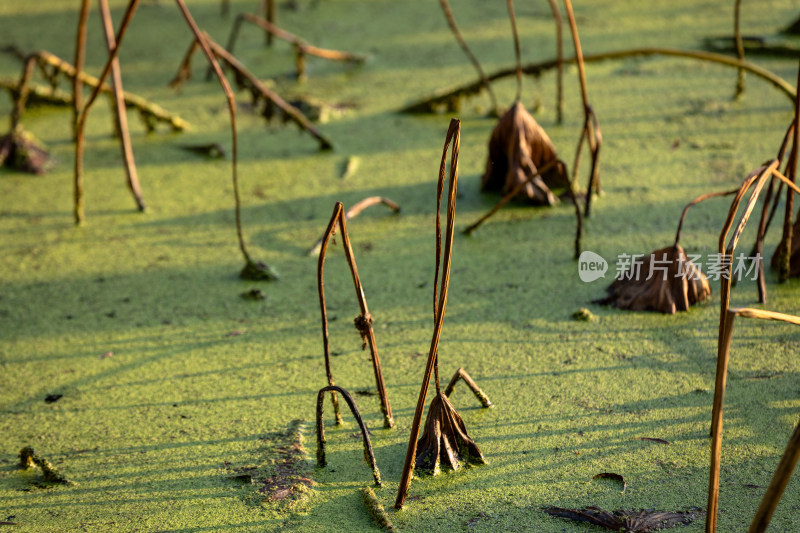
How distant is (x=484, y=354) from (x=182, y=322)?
A: 0.63m

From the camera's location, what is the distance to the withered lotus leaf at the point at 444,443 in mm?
1228

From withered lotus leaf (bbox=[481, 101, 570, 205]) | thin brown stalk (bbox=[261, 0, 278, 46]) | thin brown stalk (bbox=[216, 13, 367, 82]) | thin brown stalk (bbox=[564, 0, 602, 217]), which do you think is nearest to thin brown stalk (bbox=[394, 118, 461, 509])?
thin brown stalk (bbox=[564, 0, 602, 217])

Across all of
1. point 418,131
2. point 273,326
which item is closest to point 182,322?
point 273,326

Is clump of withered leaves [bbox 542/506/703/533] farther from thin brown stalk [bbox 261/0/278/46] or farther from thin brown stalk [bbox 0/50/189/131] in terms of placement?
thin brown stalk [bbox 261/0/278/46]

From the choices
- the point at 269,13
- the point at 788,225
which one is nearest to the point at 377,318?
the point at 788,225

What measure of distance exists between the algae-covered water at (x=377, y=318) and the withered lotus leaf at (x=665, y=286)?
0.09 feet

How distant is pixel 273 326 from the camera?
165 centimetres

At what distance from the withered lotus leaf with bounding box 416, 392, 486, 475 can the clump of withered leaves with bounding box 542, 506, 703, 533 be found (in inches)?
6.0

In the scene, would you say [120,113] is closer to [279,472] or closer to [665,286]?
[279,472]

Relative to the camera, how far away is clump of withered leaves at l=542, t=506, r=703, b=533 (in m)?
1.14

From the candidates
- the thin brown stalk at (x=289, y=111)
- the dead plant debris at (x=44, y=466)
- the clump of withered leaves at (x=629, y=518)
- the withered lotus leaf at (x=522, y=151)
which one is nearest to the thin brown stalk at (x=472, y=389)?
the clump of withered leaves at (x=629, y=518)

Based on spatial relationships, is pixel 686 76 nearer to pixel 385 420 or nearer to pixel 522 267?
pixel 522 267

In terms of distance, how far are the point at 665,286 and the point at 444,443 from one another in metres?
0.64

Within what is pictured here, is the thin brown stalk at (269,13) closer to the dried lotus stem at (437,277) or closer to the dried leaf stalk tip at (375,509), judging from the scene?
the dried lotus stem at (437,277)
